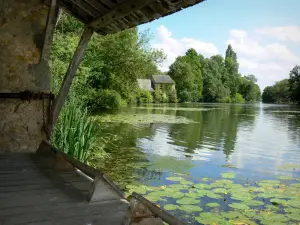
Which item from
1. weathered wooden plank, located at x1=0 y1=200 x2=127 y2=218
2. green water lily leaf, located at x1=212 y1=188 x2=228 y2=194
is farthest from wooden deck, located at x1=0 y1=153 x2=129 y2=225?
green water lily leaf, located at x1=212 y1=188 x2=228 y2=194

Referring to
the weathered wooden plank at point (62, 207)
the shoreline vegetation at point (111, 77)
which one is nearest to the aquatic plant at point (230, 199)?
the shoreline vegetation at point (111, 77)

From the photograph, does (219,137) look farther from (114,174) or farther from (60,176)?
(60,176)

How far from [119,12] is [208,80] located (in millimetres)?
73192

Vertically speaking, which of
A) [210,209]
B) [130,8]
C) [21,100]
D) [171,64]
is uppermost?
[171,64]

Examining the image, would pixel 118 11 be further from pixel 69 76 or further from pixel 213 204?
pixel 213 204

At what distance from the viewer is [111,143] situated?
1073cm

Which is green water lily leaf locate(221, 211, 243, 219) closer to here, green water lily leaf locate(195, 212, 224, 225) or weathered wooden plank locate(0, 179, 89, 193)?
green water lily leaf locate(195, 212, 224, 225)

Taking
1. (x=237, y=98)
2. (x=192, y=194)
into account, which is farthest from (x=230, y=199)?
(x=237, y=98)

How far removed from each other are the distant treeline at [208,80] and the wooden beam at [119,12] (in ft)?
204

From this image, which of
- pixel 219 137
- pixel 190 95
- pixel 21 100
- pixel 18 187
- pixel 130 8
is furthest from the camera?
pixel 190 95

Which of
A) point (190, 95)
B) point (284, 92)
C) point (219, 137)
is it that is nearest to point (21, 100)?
point (219, 137)

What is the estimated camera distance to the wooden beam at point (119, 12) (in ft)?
11.2

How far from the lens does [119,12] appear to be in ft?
12.5

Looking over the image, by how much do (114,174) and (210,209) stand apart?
2.54 m
